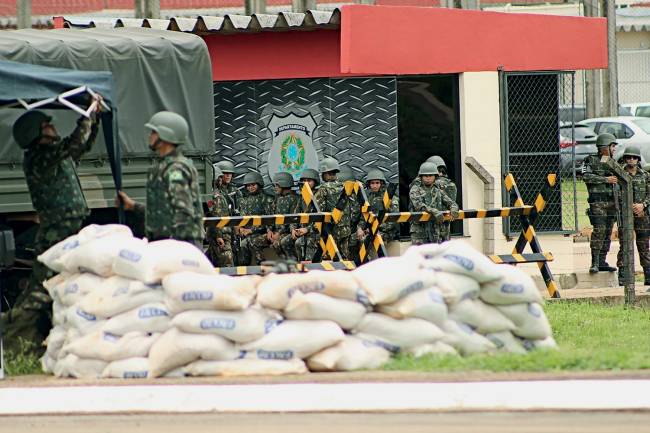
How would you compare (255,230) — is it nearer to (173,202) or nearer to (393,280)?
(173,202)

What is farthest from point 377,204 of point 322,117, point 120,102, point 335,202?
point 120,102

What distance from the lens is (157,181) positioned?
12.5 meters

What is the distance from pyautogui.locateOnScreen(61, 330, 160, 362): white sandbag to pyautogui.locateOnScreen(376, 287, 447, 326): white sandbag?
1.77 metres

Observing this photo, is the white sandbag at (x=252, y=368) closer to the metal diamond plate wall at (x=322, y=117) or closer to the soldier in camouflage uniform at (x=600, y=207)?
the soldier in camouflage uniform at (x=600, y=207)

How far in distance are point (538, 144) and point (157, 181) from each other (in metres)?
10.7

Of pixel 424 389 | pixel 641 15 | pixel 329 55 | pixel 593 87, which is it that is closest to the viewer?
pixel 424 389

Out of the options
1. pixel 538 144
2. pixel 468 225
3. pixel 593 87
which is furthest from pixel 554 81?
pixel 593 87

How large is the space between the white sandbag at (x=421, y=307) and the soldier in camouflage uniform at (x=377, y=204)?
7.67 metres

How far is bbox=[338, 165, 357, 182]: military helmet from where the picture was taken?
2002 cm

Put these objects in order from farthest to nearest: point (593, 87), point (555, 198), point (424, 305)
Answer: point (593, 87), point (555, 198), point (424, 305)

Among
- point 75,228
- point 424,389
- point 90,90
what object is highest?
point 90,90

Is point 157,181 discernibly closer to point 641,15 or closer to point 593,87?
point 593,87

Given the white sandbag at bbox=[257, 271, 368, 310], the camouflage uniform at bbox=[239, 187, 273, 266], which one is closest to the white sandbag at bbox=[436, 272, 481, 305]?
the white sandbag at bbox=[257, 271, 368, 310]

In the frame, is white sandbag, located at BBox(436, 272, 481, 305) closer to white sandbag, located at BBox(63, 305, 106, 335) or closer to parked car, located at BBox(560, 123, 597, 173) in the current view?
white sandbag, located at BBox(63, 305, 106, 335)
